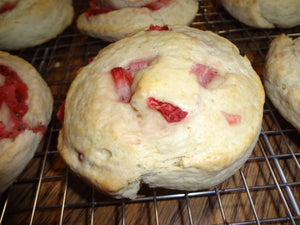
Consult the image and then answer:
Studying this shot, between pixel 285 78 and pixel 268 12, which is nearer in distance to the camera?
pixel 285 78

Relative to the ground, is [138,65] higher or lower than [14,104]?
higher

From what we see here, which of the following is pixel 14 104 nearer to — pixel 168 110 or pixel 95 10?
pixel 168 110

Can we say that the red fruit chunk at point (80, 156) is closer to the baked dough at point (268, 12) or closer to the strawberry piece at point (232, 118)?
the strawberry piece at point (232, 118)

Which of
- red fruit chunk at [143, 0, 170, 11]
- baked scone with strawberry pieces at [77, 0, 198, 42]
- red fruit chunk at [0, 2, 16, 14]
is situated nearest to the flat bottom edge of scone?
baked scone with strawberry pieces at [77, 0, 198, 42]

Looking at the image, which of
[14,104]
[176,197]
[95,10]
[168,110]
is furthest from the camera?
[95,10]

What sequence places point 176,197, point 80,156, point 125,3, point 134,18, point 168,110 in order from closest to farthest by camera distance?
point 168,110
point 80,156
point 176,197
point 134,18
point 125,3

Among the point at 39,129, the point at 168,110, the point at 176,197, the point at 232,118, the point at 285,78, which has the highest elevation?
the point at 168,110

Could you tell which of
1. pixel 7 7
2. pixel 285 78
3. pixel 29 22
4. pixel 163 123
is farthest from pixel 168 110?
pixel 7 7
